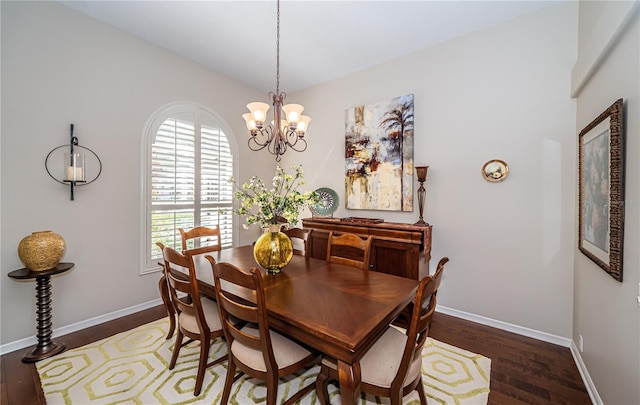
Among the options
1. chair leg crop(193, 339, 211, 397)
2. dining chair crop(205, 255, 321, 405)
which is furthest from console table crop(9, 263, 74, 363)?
dining chair crop(205, 255, 321, 405)

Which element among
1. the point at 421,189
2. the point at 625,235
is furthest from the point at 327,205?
the point at 625,235

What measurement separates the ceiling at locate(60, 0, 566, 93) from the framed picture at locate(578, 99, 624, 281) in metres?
1.59

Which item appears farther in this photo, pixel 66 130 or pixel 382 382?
pixel 66 130

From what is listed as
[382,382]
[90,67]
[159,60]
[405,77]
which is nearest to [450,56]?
[405,77]

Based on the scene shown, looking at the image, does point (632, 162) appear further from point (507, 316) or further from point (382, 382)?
point (507, 316)

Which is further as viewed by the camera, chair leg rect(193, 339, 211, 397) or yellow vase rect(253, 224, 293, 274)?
yellow vase rect(253, 224, 293, 274)

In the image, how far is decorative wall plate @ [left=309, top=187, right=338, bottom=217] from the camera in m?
3.83

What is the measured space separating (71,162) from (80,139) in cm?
28

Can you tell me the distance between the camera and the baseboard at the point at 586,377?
163 cm

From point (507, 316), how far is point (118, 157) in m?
4.61

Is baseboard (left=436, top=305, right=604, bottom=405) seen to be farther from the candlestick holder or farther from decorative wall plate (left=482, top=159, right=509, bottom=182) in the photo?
decorative wall plate (left=482, top=159, right=509, bottom=182)

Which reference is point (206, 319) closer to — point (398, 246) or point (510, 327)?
point (398, 246)

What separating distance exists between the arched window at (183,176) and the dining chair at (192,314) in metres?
1.43

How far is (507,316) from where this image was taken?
2588mm
